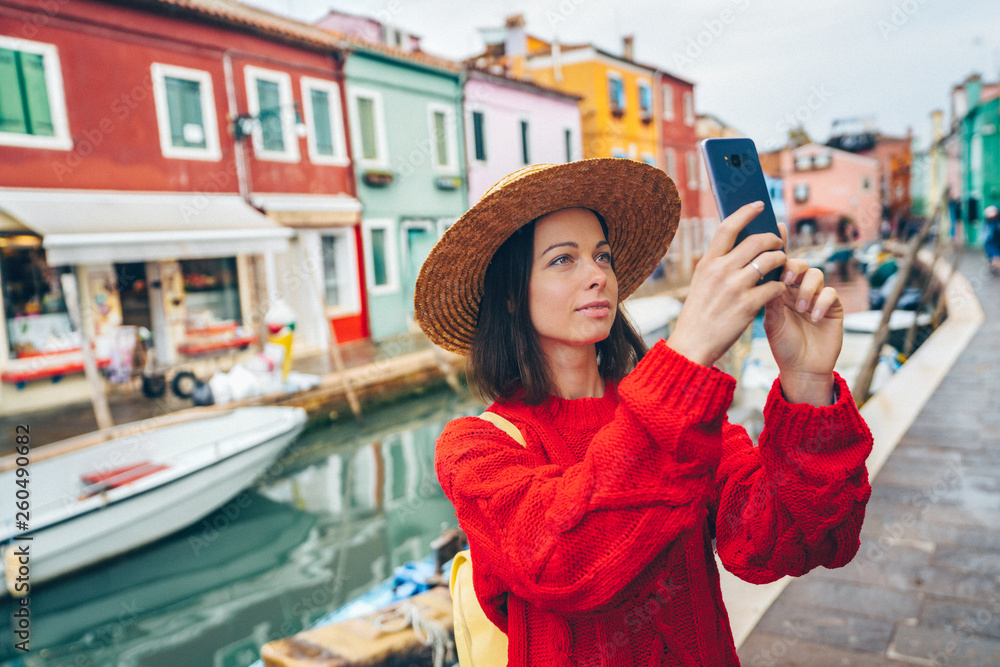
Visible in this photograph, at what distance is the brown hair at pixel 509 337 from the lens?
1.07 metres

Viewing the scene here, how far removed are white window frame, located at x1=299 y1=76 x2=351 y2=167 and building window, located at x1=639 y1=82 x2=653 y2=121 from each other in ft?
41.8

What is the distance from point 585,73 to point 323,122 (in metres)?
10.5

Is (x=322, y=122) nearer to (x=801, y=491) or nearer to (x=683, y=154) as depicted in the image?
(x=801, y=491)

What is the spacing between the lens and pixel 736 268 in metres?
0.71

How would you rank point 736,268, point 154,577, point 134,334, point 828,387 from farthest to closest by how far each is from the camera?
point 134,334 < point 154,577 < point 828,387 < point 736,268

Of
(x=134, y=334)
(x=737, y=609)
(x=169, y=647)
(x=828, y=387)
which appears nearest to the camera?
(x=828, y=387)

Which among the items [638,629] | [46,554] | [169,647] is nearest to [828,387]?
[638,629]

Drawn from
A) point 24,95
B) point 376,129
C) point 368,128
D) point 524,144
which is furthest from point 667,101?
point 24,95

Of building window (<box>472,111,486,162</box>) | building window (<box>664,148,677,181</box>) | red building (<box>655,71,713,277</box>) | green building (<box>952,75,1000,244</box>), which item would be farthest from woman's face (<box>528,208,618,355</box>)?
green building (<box>952,75,1000,244</box>)

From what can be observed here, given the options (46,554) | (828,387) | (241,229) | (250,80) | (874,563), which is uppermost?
(250,80)

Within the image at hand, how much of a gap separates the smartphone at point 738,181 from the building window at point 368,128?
1272 cm

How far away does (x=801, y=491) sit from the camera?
859 mm

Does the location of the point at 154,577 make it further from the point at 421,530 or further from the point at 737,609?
the point at 737,609

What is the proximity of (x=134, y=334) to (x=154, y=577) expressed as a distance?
191 inches
